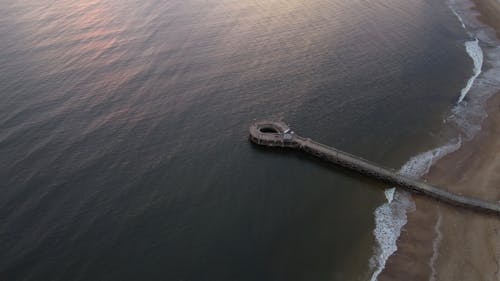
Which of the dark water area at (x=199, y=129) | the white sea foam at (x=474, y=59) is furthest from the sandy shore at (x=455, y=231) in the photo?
the white sea foam at (x=474, y=59)

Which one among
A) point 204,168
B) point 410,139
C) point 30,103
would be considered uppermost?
point 30,103

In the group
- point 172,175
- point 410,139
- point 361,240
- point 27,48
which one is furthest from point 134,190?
point 27,48

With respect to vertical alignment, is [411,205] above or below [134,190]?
below

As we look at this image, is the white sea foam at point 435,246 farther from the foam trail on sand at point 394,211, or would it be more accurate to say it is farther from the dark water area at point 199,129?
the dark water area at point 199,129

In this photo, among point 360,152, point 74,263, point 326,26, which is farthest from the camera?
point 326,26

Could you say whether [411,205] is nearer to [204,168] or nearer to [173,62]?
[204,168]

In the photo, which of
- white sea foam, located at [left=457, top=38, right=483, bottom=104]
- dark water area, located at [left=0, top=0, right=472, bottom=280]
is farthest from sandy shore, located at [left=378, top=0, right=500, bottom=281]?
white sea foam, located at [left=457, top=38, right=483, bottom=104]
